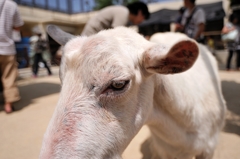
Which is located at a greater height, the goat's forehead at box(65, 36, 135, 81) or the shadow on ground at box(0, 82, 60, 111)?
the goat's forehead at box(65, 36, 135, 81)

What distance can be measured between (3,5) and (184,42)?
360 cm

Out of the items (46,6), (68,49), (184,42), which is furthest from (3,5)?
(46,6)

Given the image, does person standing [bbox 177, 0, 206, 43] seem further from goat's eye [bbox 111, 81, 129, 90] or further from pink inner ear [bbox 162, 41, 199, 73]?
goat's eye [bbox 111, 81, 129, 90]

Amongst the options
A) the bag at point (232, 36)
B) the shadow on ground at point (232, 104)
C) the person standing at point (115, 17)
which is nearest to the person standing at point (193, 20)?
the person standing at point (115, 17)

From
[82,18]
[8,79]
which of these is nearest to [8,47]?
[8,79]

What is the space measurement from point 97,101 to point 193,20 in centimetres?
329

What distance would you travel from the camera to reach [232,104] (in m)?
3.87

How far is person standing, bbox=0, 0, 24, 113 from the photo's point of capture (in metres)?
3.46

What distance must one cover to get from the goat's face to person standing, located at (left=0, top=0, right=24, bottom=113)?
2834 millimetres

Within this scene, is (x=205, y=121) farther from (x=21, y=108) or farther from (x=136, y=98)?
(x=21, y=108)

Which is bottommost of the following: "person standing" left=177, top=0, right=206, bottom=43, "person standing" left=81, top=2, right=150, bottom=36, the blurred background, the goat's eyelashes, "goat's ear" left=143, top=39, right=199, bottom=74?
the blurred background

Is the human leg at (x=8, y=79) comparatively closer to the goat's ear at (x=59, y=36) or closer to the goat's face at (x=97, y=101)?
the goat's ear at (x=59, y=36)

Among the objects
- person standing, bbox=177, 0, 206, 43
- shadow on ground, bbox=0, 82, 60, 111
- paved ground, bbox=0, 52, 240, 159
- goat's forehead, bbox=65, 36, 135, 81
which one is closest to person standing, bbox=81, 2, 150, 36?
person standing, bbox=177, 0, 206, 43

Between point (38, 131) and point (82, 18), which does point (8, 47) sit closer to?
point (38, 131)
